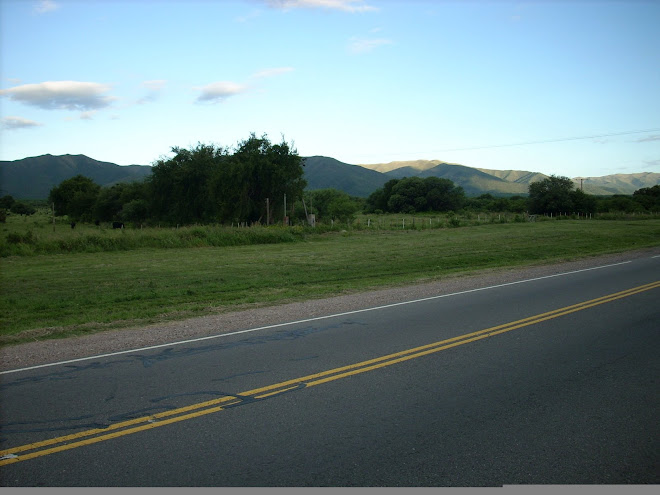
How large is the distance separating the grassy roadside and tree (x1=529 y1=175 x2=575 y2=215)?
204 feet

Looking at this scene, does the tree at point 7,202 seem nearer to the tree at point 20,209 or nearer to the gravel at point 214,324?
the tree at point 20,209

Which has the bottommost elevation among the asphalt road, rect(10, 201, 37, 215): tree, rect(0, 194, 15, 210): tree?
the asphalt road

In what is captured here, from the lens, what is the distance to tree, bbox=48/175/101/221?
252 feet

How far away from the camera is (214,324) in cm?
1102

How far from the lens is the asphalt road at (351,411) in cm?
466

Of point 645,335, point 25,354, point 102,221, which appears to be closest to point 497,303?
point 645,335

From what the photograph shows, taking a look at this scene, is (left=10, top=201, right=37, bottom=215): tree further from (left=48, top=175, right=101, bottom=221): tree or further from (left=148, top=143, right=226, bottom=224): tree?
(left=148, top=143, right=226, bottom=224): tree

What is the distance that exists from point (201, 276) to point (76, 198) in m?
66.2

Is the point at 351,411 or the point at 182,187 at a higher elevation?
the point at 182,187

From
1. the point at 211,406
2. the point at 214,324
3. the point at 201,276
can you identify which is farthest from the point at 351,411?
the point at 201,276

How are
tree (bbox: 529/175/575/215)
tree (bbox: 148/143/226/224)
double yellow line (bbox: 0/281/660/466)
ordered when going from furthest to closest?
tree (bbox: 529/175/575/215)
tree (bbox: 148/143/226/224)
double yellow line (bbox: 0/281/660/466)

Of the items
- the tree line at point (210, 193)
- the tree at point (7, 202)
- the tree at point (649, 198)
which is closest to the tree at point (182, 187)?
the tree line at point (210, 193)

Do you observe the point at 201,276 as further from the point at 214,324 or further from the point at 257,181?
the point at 257,181

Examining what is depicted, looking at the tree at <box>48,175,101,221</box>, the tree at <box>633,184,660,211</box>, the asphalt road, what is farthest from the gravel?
the tree at <box>633,184,660,211</box>
